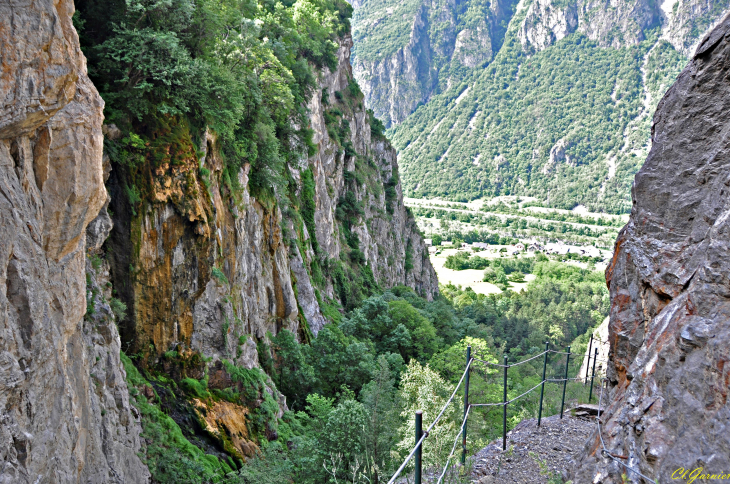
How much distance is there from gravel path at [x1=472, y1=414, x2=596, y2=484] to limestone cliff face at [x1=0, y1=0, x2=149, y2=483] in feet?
20.9

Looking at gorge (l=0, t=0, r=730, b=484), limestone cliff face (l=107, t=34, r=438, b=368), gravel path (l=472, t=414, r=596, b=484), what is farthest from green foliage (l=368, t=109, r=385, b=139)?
gravel path (l=472, t=414, r=596, b=484)

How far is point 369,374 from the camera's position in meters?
19.5

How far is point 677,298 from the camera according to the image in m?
5.60

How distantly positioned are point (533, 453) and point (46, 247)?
9.06 metres

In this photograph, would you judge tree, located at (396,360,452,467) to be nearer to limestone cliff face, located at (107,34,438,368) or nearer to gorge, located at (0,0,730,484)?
gorge, located at (0,0,730,484)

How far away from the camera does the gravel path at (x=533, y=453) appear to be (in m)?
8.21

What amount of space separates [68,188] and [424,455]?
6823mm

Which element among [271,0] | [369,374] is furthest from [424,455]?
[271,0]

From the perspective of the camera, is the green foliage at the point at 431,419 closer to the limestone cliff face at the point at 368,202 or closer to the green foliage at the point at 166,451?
the green foliage at the point at 166,451

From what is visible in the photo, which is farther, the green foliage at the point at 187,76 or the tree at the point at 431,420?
the green foliage at the point at 187,76

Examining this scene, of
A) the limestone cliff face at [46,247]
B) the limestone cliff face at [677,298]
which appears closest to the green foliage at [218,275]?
the limestone cliff face at [46,247]

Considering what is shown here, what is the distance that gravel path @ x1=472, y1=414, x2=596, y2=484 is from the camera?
8.21 metres

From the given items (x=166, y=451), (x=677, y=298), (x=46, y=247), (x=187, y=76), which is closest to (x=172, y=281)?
(x=166, y=451)

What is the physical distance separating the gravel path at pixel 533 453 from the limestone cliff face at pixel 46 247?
6367 millimetres
